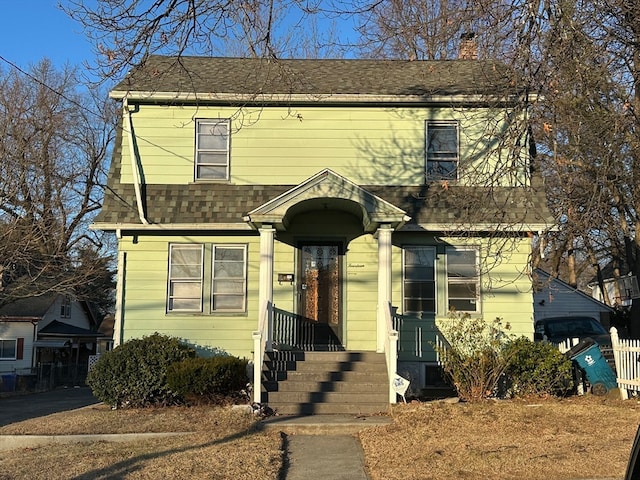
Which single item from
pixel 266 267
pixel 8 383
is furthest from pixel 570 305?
pixel 8 383

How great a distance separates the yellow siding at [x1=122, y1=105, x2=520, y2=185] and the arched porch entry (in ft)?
3.52

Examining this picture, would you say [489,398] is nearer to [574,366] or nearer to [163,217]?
[574,366]

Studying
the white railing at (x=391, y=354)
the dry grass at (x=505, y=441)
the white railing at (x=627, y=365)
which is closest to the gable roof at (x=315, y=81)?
the white railing at (x=391, y=354)

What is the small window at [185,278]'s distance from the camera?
14008mm

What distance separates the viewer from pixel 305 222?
14250mm

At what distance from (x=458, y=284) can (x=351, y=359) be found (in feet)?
10.1

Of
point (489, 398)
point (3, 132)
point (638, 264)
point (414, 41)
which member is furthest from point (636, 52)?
point (3, 132)

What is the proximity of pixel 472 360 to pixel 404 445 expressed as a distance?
345cm

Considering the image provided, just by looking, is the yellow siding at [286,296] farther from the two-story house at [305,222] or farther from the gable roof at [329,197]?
the gable roof at [329,197]

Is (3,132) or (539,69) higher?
(3,132)

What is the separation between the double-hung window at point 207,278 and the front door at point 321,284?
4.17 feet

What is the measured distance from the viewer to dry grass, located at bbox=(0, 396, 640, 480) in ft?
24.3

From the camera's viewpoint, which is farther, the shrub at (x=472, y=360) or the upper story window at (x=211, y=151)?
the upper story window at (x=211, y=151)

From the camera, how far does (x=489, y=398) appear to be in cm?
1177
